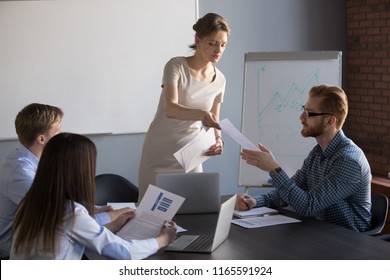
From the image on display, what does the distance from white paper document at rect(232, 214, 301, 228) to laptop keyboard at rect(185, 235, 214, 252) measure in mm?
259

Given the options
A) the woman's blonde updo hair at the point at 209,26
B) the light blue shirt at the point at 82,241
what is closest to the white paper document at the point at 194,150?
the woman's blonde updo hair at the point at 209,26

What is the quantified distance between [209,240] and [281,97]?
2208 mm

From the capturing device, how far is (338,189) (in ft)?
10.3

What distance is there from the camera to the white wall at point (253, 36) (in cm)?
559

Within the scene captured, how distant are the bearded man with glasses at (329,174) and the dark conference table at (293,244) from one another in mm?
127

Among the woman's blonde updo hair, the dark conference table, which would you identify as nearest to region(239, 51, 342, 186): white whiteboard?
the woman's blonde updo hair

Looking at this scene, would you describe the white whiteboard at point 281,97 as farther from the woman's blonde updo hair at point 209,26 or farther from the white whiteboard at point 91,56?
the woman's blonde updo hair at point 209,26

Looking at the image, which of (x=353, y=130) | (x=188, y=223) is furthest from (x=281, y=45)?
(x=188, y=223)

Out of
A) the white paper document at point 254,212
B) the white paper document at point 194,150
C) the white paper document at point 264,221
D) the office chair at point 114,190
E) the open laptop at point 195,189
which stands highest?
the white paper document at point 194,150

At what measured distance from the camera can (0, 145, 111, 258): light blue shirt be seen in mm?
2828

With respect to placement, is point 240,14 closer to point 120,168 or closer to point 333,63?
point 333,63

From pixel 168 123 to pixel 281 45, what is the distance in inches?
81.4

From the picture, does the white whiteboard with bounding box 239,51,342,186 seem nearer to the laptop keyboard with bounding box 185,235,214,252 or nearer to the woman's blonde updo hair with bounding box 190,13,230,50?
the woman's blonde updo hair with bounding box 190,13,230,50

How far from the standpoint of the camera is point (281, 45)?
5.84 m
